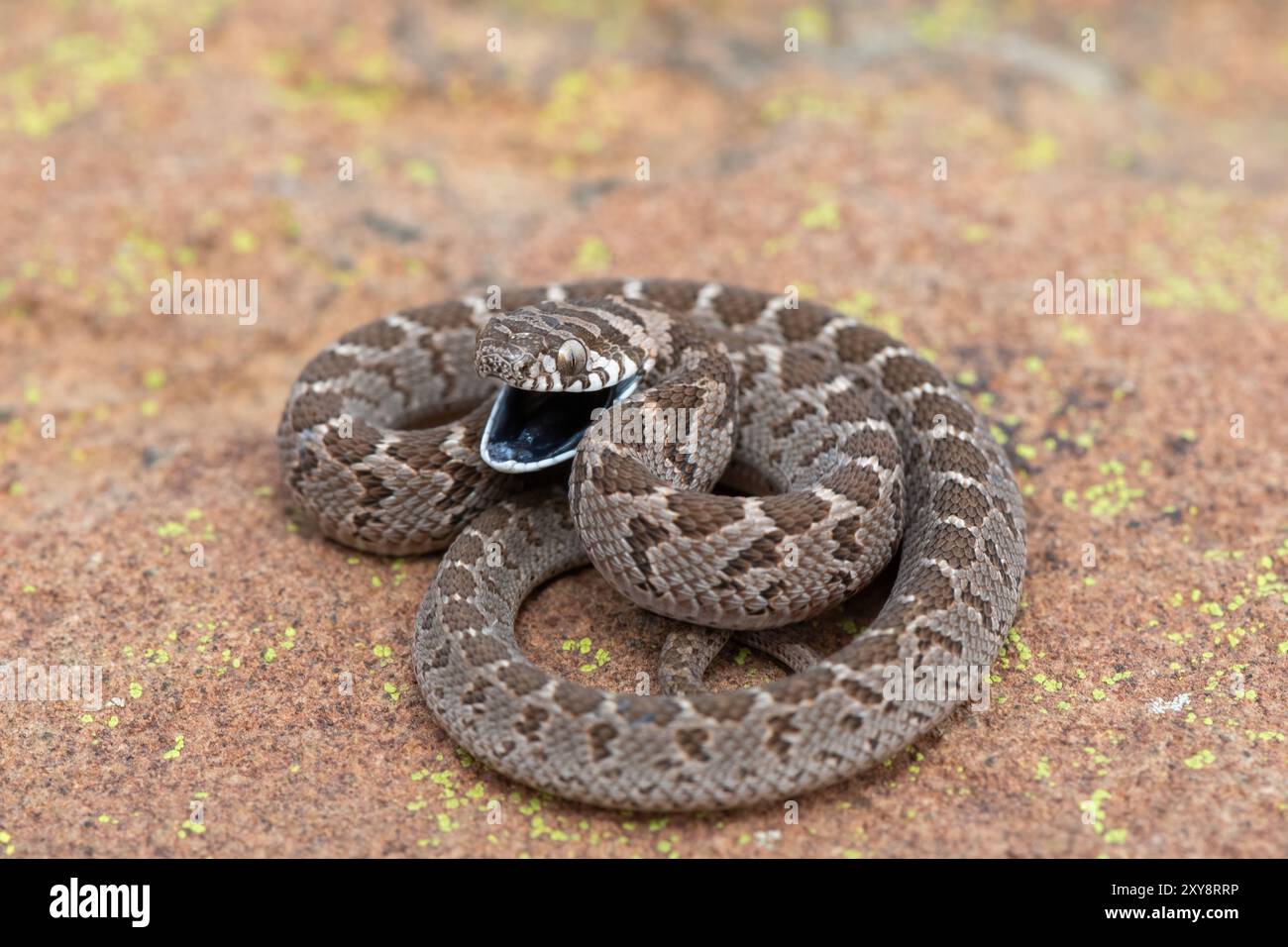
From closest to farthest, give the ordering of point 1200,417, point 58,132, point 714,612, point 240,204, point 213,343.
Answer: point 714,612
point 1200,417
point 213,343
point 240,204
point 58,132

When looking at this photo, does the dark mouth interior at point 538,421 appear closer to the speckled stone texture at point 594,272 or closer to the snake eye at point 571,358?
the snake eye at point 571,358

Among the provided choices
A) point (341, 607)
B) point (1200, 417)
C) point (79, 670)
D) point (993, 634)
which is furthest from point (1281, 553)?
point (79, 670)

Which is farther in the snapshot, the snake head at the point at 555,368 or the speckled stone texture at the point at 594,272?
the snake head at the point at 555,368

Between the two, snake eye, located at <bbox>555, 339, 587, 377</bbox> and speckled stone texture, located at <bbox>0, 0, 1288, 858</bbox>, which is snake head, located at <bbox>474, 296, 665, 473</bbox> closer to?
snake eye, located at <bbox>555, 339, 587, 377</bbox>

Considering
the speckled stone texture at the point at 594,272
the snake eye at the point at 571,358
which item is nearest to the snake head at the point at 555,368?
the snake eye at the point at 571,358

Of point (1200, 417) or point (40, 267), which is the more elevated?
point (40, 267)

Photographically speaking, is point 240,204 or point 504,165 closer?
point 240,204

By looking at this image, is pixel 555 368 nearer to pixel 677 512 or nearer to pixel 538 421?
pixel 538 421

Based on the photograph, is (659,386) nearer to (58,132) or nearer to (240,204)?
(240,204)
